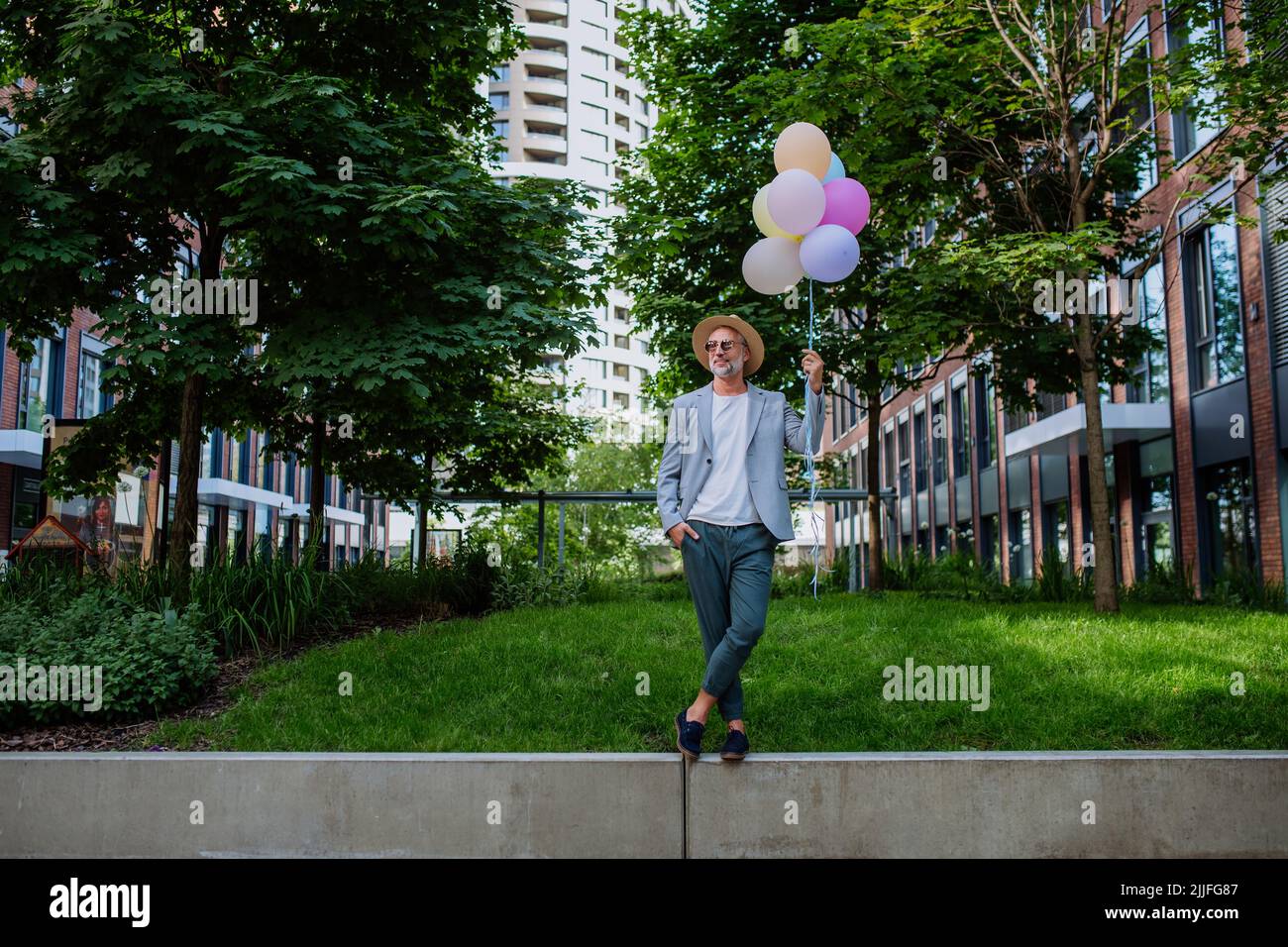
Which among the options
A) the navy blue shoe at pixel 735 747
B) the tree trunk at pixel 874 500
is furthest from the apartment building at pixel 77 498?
the tree trunk at pixel 874 500

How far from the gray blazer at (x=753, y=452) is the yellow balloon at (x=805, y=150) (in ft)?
5.71

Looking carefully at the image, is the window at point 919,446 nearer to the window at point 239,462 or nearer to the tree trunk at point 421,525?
the tree trunk at point 421,525

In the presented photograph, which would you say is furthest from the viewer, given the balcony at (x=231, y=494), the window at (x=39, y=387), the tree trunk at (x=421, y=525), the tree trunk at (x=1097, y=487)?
the balcony at (x=231, y=494)

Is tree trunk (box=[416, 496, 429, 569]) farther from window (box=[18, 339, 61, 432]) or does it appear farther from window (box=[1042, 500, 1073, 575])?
window (box=[1042, 500, 1073, 575])

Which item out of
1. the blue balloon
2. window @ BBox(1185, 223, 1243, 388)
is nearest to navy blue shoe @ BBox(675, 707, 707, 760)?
the blue balloon

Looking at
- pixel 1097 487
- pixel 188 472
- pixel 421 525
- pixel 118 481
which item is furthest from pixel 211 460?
pixel 1097 487

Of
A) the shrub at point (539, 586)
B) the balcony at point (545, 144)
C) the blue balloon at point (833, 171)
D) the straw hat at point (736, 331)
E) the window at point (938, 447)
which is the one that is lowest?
the shrub at point (539, 586)

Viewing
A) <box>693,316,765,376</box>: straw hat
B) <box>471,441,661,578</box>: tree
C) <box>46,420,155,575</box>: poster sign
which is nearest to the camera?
<box>693,316,765,376</box>: straw hat

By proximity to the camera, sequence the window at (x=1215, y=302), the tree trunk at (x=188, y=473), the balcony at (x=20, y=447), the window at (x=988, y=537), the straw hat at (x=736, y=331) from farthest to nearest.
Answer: the window at (x=988, y=537), the balcony at (x=20, y=447), the window at (x=1215, y=302), the tree trunk at (x=188, y=473), the straw hat at (x=736, y=331)

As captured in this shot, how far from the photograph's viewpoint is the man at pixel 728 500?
5141 mm

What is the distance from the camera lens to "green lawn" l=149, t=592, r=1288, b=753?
612cm

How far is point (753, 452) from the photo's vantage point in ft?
17.5

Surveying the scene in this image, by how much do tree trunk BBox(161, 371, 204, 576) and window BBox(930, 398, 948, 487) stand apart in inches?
1008
